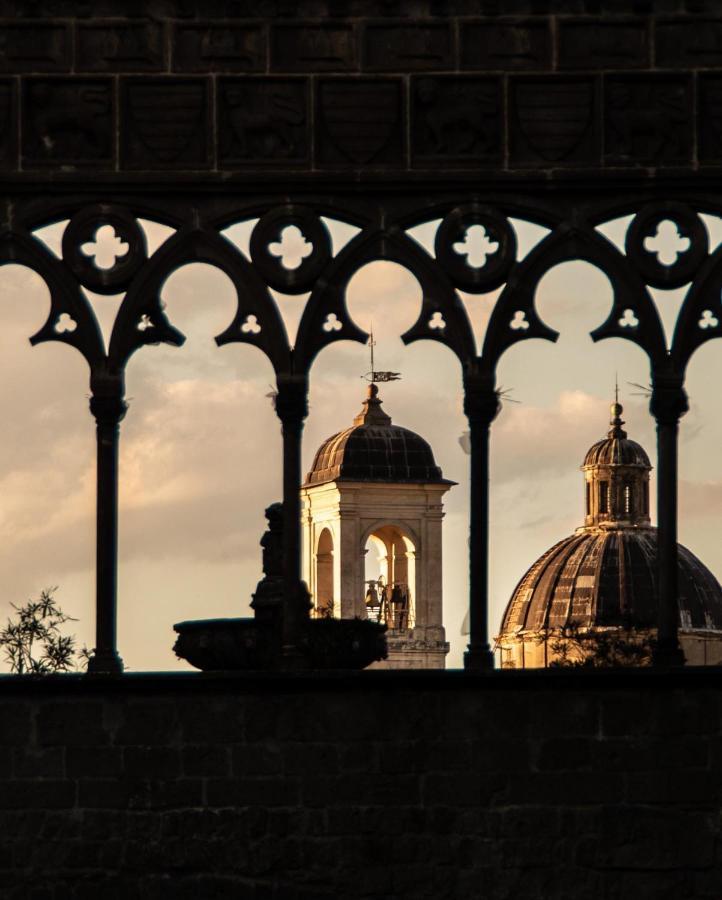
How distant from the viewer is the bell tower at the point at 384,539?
66.7m

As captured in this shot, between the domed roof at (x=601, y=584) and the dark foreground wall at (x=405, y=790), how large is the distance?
73.3 meters

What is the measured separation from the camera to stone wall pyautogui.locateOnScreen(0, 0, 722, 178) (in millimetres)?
23109

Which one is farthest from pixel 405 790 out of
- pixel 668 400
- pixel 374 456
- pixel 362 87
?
pixel 374 456

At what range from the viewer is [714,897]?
2227 centimetres

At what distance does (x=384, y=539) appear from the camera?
222 feet

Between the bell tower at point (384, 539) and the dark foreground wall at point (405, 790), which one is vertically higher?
the bell tower at point (384, 539)

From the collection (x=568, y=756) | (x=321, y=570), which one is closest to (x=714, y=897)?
(x=568, y=756)

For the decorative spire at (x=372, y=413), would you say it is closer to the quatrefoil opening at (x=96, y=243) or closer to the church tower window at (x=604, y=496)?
the church tower window at (x=604, y=496)

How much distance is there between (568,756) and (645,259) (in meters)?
3.06

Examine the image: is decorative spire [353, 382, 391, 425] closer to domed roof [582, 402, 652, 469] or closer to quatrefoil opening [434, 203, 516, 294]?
domed roof [582, 402, 652, 469]

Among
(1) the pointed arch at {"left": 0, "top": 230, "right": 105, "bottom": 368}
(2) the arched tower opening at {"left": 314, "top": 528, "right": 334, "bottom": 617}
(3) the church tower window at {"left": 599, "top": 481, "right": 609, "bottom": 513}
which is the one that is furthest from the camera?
(3) the church tower window at {"left": 599, "top": 481, "right": 609, "bottom": 513}

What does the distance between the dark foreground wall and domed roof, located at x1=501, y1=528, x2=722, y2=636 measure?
241 feet

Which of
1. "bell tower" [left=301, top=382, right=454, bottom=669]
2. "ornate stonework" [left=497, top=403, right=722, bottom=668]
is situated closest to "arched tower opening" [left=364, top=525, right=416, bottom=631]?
"bell tower" [left=301, top=382, right=454, bottom=669]

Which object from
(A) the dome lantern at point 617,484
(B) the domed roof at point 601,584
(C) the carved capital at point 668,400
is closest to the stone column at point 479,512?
(C) the carved capital at point 668,400
